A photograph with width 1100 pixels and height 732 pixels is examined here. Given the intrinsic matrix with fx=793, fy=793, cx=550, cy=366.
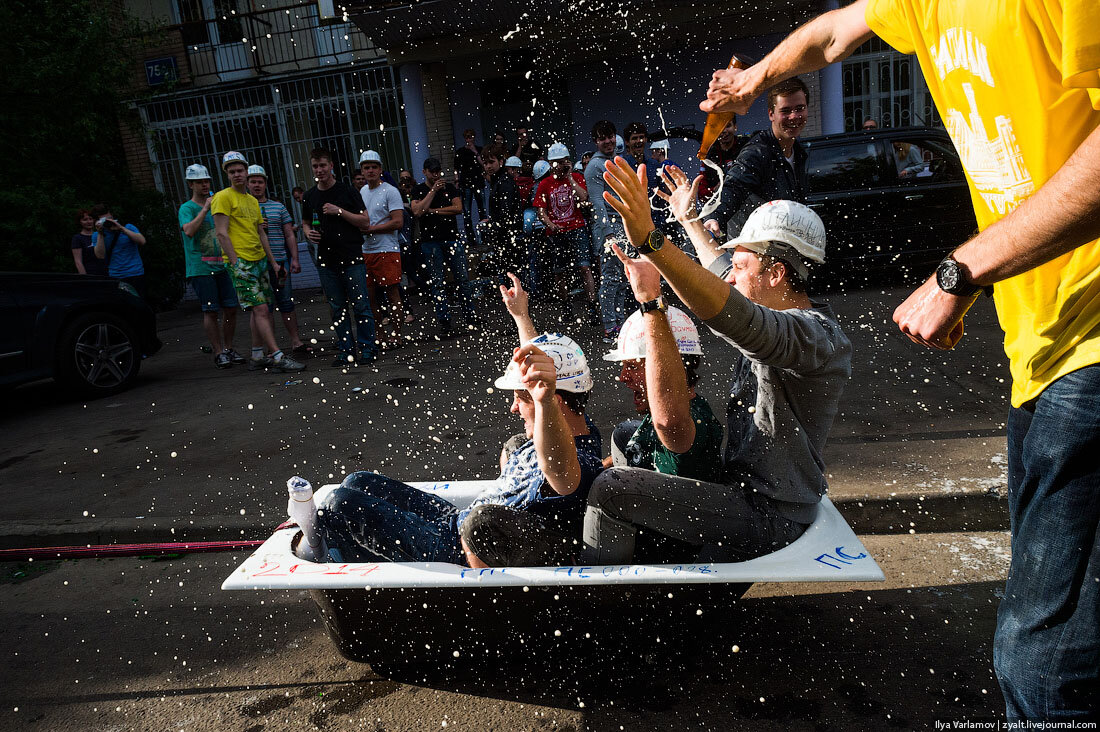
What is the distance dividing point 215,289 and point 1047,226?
27.3 feet

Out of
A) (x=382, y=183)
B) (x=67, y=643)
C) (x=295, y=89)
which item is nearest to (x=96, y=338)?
(x=382, y=183)

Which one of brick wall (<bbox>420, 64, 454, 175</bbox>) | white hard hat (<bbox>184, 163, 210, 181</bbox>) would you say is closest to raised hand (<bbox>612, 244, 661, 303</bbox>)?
white hard hat (<bbox>184, 163, 210, 181</bbox>)

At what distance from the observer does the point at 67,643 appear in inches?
136

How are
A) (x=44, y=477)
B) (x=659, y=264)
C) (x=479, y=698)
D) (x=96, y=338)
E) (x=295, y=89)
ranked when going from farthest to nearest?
1. (x=295, y=89)
2. (x=96, y=338)
3. (x=44, y=477)
4. (x=479, y=698)
5. (x=659, y=264)

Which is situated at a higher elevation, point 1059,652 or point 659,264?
point 659,264

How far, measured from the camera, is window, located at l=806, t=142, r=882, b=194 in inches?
371

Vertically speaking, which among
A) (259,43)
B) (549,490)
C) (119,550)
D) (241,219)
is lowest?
(119,550)

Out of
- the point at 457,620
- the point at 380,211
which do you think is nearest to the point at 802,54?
the point at 457,620

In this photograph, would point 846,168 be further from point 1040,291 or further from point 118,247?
point 118,247

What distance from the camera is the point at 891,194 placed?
936cm

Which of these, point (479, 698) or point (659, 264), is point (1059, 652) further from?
point (479, 698)

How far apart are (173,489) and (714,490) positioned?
3.83m

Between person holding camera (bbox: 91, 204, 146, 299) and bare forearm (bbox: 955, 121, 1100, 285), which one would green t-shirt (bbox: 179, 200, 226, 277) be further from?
bare forearm (bbox: 955, 121, 1100, 285)

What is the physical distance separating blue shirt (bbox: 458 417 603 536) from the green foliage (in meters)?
12.5
